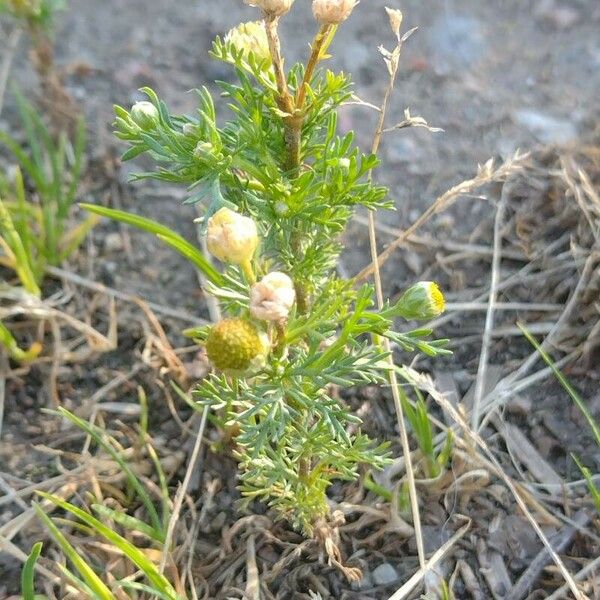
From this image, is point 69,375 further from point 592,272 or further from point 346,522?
point 592,272

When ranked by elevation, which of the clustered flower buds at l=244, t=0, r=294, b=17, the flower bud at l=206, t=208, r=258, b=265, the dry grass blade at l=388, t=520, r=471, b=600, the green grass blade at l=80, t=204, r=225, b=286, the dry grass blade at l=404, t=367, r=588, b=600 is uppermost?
the clustered flower buds at l=244, t=0, r=294, b=17

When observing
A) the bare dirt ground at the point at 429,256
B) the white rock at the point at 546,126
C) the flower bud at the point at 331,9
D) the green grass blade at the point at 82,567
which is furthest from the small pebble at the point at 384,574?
the white rock at the point at 546,126

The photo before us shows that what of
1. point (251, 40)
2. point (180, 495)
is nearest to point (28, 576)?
point (180, 495)

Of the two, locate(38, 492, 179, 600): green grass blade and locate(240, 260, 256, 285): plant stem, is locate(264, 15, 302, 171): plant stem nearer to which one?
locate(240, 260, 256, 285): plant stem

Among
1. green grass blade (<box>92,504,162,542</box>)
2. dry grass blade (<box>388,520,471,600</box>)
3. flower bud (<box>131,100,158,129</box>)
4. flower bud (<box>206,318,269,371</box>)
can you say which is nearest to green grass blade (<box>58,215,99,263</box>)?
green grass blade (<box>92,504,162,542</box>)

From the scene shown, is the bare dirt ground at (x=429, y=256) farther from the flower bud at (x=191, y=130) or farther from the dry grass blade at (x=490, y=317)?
the flower bud at (x=191, y=130)

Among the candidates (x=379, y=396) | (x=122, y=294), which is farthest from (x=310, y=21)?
(x=379, y=396)

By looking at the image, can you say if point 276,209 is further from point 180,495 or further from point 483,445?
point 180,495

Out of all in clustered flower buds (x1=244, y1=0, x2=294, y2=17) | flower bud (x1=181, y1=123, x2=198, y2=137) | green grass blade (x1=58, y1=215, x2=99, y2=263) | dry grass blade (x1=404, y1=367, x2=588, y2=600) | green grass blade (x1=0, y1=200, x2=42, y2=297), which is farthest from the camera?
green grass blade (x1=58, y1=215, x2=99, y2=263)
